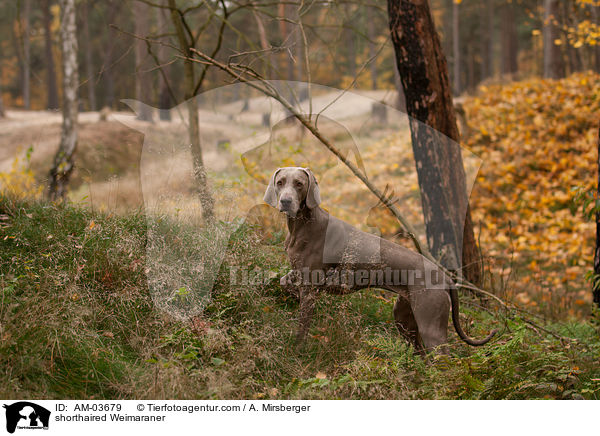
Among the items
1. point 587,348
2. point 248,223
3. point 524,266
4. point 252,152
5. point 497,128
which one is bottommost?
point 587,348

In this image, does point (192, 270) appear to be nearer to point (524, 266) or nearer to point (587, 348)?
point (587, 348)

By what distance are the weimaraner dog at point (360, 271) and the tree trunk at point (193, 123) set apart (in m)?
0.98

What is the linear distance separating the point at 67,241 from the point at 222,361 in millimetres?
2074

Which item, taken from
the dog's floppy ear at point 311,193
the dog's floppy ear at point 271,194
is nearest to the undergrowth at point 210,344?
the dog's floppy ear at point 271,194

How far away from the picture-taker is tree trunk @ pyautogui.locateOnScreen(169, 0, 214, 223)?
4590 millimetres

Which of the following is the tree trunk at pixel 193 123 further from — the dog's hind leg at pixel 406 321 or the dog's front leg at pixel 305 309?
the dog's hind leg at pixel 406 321

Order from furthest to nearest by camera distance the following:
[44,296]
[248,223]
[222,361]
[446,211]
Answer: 1. [446,211]
2. [248,223]
3. [44,296]
4. [222,361]

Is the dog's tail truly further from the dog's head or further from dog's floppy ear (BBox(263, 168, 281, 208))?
dog's floppy ear (BBox(263, 168, 281, 208))

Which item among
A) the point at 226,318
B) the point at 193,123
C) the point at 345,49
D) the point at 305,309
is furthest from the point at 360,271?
the point at 345,49

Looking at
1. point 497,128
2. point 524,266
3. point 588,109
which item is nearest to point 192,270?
point 524,266

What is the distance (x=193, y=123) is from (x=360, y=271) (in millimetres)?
3208

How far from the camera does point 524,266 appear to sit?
28.6ft
